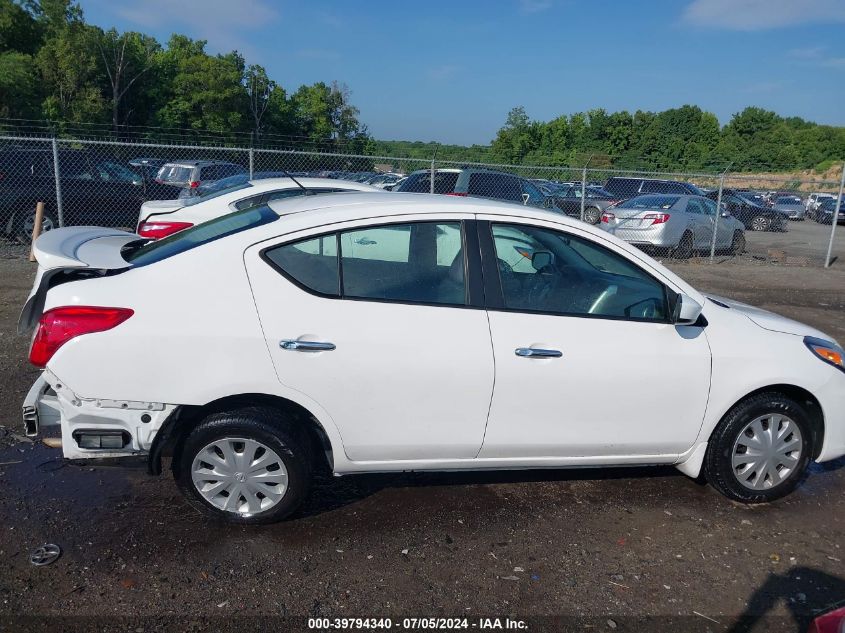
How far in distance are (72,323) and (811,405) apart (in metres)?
4.04

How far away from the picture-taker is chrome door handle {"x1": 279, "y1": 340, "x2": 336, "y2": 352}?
3359 millimetres

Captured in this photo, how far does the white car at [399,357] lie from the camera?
10.9 ft

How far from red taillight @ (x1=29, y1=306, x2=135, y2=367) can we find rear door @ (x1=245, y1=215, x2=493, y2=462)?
672 millimetres

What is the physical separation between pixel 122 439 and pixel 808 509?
152 inches

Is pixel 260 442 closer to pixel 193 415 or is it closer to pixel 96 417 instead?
pixel 193 415

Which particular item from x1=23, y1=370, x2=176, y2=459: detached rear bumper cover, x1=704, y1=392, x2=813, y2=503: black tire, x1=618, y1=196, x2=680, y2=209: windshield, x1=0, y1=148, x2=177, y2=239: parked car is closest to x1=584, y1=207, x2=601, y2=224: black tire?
x1=618, y1=196, x2=680, y2=209: windshield

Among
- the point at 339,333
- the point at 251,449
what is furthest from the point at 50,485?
the point at 339,333

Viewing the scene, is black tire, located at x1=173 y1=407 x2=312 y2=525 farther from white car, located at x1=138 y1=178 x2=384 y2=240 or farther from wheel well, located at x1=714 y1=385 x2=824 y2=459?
white car, located at x1=138 y1=178 x2=384 y2=240

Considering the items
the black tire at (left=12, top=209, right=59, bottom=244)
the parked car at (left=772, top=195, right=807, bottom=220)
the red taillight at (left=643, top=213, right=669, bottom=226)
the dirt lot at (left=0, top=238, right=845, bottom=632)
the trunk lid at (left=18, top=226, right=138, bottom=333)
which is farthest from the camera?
the parked car at (left=772, top=195, right=807, bottom=220)

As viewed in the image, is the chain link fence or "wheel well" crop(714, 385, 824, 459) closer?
"wheel well" crop(714, 385, 824, 459)

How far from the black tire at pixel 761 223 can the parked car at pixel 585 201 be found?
18.0 ft

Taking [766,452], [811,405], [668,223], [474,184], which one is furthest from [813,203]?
[766,452]

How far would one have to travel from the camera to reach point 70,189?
511 inches

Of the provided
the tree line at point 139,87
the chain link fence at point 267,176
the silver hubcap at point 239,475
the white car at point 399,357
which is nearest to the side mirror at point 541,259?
the white car at point 399,357
